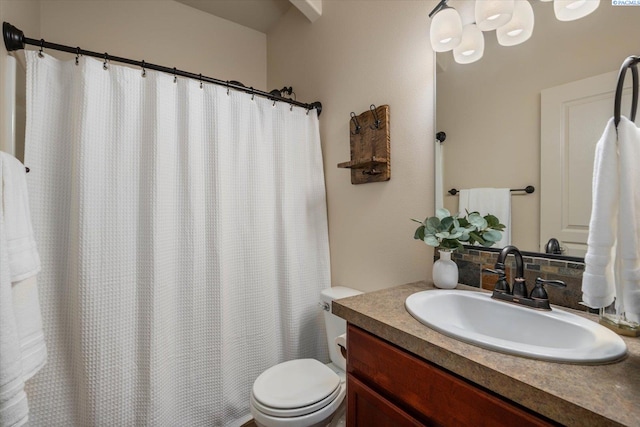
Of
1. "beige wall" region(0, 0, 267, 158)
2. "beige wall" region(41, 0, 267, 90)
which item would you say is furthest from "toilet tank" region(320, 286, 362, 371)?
"beige wall" region(41, 0, 267, 90)

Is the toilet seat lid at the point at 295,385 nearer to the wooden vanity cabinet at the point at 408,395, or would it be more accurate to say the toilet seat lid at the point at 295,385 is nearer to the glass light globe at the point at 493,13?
the wooden vanity cabinet at the point at 408,395

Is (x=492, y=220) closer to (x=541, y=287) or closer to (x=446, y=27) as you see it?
(x=541, y=287)

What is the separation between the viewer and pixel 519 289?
0.93m

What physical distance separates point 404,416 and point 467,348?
0.91ft

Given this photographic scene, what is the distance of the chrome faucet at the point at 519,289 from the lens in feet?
2.82

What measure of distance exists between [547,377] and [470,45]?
1.20m

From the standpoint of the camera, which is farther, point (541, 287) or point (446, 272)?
point (446, 272)

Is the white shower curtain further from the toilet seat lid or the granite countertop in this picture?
the granite countertop

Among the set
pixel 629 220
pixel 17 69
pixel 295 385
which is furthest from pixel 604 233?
pixel 17 69

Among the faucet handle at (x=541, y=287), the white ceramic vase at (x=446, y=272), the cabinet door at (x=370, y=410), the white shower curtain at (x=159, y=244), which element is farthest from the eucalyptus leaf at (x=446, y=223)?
the white shower curtain at (x=159, y=244)

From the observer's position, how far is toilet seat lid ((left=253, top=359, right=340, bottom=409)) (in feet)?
3.72

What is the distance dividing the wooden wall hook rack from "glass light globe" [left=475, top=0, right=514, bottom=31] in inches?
21.1

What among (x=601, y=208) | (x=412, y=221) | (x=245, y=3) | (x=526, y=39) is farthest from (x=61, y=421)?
(x=245, y=3)

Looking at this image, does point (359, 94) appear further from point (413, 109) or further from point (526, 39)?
point (526, 39)
